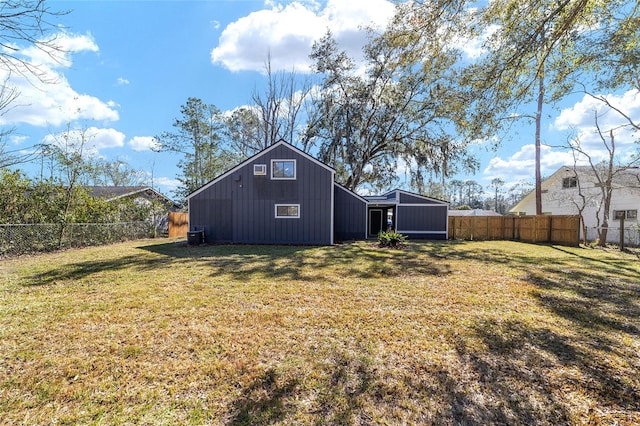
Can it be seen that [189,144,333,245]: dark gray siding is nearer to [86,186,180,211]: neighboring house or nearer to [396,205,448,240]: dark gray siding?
[396,205,448,240]: dark gray siding

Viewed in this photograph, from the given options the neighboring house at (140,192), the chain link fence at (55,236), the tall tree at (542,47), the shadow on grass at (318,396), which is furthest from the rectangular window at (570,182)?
the neighboring house at (140,192)

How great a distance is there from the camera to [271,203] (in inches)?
516

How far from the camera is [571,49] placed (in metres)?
5.47

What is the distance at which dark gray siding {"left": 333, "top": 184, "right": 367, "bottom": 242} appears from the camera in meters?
15.6

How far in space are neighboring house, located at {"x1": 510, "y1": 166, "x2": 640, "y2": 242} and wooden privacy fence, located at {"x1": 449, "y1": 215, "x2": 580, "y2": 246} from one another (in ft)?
4.09

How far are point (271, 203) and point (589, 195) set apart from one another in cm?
1967

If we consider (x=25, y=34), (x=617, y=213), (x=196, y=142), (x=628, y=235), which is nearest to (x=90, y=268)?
(x=25, y=34)

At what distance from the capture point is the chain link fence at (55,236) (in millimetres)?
8891

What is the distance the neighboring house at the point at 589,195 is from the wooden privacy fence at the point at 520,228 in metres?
1.25

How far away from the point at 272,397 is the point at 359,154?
18569 mm

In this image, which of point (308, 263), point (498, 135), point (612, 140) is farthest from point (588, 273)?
point (612, 140)

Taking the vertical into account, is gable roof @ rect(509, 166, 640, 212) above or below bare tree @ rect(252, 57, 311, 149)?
below

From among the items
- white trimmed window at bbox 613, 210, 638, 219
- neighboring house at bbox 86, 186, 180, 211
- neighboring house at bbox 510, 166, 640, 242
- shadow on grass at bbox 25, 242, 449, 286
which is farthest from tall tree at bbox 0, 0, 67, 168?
white trimmed window at bbox 613, 210, 638, 219

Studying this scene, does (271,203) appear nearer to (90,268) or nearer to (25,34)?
(90,268)
